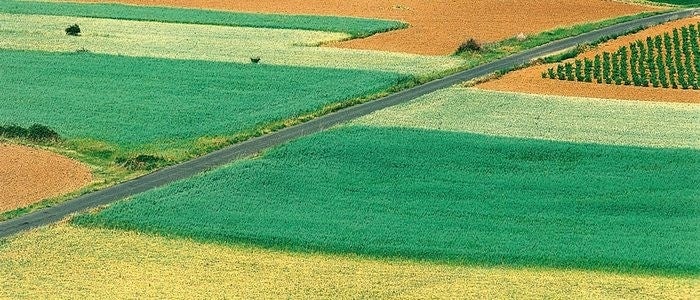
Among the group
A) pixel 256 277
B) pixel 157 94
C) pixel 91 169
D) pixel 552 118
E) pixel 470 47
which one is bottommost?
pixel 256 277

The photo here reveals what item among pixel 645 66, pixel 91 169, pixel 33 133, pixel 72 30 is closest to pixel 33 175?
pixel 91 169

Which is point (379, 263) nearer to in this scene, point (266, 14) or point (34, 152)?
point (34, 152)

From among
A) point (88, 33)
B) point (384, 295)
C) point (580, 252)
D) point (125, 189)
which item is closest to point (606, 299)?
point (580, 252)

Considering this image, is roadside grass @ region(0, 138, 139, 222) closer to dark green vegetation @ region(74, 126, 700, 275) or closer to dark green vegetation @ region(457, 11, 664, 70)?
dark green vegetation @ region(74, 126, 700, 275)

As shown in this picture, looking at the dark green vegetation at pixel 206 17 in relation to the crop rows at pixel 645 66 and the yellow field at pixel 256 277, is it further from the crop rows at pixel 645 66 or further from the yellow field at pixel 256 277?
the yellow field at pixel 256 277

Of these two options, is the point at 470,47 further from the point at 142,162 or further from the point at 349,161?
the point at 142,162

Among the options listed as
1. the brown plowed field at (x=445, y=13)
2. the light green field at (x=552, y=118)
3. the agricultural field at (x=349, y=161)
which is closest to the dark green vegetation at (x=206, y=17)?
the agricultural field at (x=349, y=161)

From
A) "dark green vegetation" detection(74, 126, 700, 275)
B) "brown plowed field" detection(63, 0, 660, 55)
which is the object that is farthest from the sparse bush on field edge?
"brown plowed field" detection(63, 0, 660, 55)

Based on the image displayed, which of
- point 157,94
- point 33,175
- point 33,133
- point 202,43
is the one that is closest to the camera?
point 33,175
